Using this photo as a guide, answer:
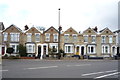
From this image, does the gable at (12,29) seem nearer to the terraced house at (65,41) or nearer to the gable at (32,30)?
the terraced house at (65,41)

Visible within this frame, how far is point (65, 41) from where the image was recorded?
5059 centimetres

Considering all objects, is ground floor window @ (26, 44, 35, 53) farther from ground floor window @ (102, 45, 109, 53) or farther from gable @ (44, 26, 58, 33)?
ground floor window @ (102, 45, 109, 53)

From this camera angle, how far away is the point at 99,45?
172 feet

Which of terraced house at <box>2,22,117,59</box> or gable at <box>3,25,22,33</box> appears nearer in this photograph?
terraced house at <box>2,22,117,59</box>

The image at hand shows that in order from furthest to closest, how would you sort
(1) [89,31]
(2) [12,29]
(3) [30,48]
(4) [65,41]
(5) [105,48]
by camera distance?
(5) [105,48], (1) [89,31], (4) [65,41], (2) [12,29], (3) [30,48]

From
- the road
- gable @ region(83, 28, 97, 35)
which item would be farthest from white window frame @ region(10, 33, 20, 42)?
the road

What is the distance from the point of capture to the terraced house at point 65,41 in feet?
161

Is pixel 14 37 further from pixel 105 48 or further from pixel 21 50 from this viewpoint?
pixel 105 48

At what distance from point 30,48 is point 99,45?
16.9 m

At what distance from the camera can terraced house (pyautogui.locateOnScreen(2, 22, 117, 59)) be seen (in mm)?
49000

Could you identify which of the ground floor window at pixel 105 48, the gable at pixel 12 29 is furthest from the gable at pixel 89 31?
the gable at pixel 12 29

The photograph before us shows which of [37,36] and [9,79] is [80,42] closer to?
[37,36]

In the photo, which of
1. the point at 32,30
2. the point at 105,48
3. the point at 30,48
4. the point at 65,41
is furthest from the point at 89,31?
the point at 30,48

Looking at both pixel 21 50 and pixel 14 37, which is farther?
pixel 14 37
